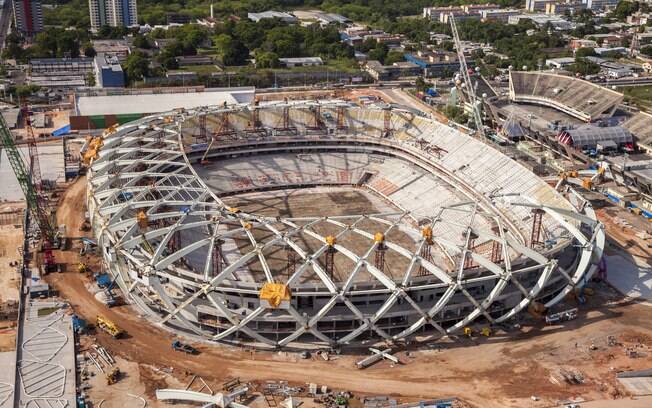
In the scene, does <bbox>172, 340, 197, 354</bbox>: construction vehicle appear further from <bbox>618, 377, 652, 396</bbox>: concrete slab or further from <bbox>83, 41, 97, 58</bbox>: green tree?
<bbox>83, 41, 97, 58</bbox>: green tree

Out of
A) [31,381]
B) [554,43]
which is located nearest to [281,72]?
[554,43]

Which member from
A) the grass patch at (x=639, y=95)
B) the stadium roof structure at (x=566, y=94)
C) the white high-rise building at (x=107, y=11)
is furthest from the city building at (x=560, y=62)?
the white high-rise building at (x=107, y=11)

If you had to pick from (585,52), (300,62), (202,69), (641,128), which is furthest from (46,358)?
(585,52)

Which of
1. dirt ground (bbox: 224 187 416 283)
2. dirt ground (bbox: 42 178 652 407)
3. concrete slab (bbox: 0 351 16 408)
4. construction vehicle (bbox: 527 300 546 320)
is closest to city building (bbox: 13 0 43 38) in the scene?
dirt ground (bbox: 224 187 416 283)

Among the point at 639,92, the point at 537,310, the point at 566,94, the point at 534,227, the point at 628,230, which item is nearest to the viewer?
the point at 537,310

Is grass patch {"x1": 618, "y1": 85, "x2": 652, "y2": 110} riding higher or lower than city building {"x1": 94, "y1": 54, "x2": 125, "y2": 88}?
lower

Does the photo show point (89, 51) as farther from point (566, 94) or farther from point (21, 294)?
point (21, 294)

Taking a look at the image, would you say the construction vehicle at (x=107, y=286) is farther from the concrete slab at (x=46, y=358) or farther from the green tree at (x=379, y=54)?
Result: the green tree at (x=379, y=54)
